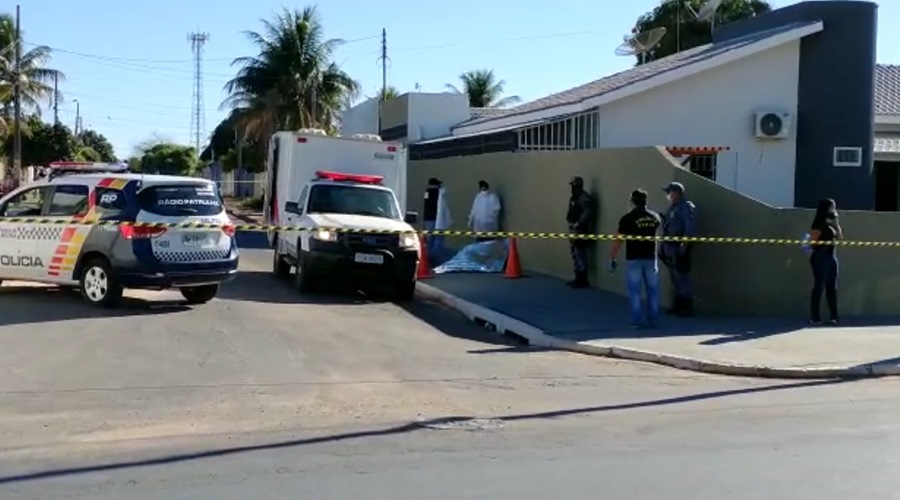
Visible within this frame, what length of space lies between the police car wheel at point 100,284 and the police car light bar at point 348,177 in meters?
5.28

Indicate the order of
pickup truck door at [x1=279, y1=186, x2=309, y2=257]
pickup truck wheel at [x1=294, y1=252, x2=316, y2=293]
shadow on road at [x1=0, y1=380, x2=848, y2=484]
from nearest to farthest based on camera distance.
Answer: shadow on road at [x1=0, y1=380, x2=848, y2=484] < pickup truck wheel at [x1=294, y1=252, x2=316, y2=293] < pickup truck door at [x1=279, y1=186, x2=309, y2=257]

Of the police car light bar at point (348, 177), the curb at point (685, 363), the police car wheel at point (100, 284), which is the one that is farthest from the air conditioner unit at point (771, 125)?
the police car wheel at point (100, 284)

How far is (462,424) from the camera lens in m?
8.82

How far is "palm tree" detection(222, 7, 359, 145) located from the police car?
3362 centimetres

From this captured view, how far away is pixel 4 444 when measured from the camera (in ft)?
25.8

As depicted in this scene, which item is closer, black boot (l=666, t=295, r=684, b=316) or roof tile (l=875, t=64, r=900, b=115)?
black boot (l=666, t=295, r=684, b=316)

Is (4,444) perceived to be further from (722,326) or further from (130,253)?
(722,326)

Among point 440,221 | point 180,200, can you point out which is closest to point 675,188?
point 180,200

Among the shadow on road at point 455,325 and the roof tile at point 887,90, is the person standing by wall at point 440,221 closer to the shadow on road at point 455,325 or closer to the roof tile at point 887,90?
the shadow on road at point 455,325

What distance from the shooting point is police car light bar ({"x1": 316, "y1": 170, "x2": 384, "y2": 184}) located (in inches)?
758

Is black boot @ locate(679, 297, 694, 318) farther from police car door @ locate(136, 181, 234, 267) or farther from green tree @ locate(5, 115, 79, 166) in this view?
green tree @ locate(5, 115, 79, 166)

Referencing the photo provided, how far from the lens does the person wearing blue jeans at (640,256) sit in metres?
14.1

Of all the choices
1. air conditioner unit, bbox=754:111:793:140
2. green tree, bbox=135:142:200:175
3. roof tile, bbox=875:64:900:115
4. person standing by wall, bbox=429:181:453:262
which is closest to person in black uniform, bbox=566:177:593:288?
person standing by wall, bbox=429:181:453:262

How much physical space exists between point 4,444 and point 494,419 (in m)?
3.68
